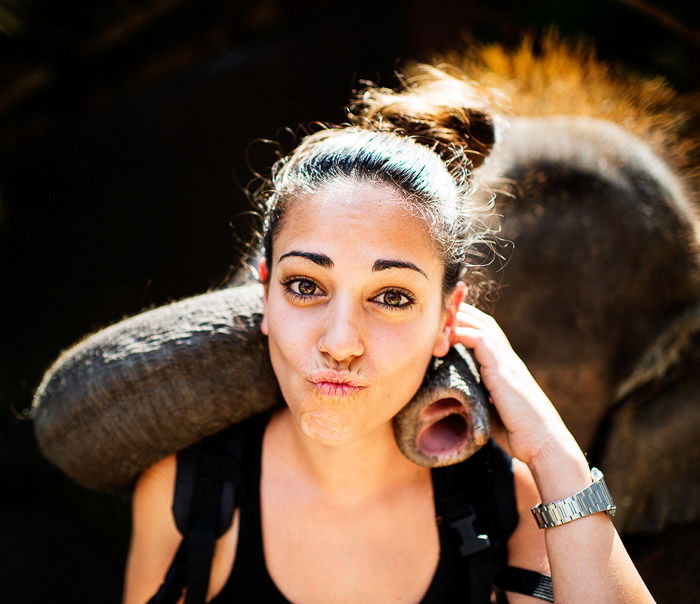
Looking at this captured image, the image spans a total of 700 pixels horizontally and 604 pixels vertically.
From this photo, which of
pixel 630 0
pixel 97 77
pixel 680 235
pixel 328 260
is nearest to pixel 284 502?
pixel 328 260

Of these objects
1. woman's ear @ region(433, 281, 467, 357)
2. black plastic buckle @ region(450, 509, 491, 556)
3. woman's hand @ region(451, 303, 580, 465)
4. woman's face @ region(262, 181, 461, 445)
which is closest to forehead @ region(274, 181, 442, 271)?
woman's face @ region(262, 181, 461, 445)

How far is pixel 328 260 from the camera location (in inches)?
49.8

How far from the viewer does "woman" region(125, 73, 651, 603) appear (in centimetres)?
127

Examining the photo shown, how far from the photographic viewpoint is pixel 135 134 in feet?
15.0

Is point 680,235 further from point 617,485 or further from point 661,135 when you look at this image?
point 617,485

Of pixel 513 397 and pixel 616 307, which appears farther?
pixel 616 307

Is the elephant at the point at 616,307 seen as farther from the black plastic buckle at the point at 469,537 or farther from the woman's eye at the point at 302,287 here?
the woman's eye at the point at 302,287

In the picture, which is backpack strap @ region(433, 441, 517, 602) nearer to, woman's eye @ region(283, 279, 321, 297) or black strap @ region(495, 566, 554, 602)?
black strap @ region(495, 566, 554, 602)

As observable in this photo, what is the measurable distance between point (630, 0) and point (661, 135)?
0.51m

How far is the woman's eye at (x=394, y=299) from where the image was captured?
1294 millimetres

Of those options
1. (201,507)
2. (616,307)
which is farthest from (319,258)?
(616,307)

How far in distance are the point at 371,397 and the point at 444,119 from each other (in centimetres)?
69

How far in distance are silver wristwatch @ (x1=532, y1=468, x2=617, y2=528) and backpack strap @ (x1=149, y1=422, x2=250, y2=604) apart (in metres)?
0.66

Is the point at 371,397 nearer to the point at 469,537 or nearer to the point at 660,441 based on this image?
the point at 469,537
